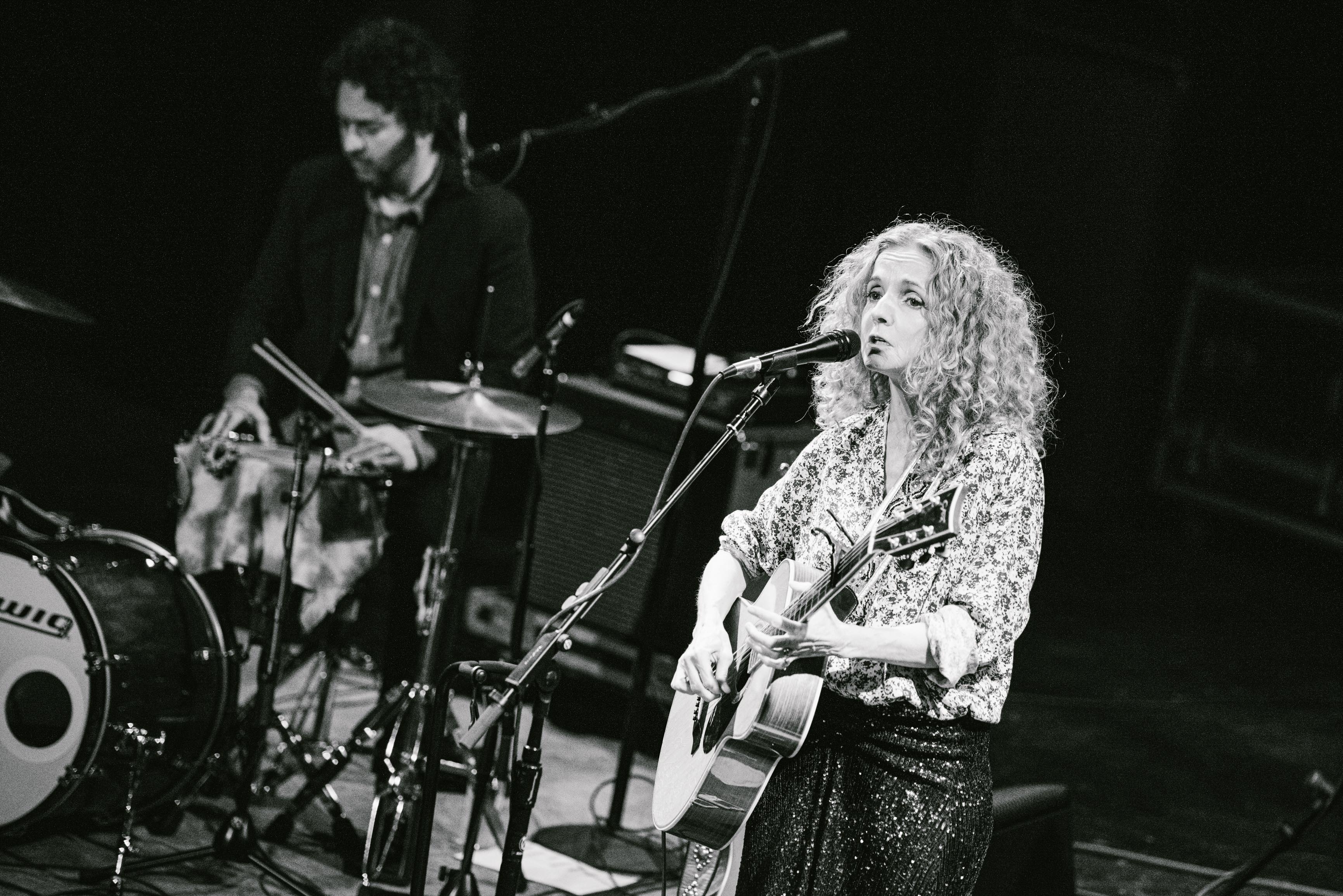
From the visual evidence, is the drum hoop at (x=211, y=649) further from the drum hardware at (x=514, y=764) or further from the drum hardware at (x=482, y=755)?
the drum hardware at (x=514, y=764)

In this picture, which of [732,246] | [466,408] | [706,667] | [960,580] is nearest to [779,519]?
[706,667]

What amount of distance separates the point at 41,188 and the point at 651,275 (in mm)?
2574

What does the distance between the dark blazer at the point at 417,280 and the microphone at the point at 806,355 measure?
1773mm

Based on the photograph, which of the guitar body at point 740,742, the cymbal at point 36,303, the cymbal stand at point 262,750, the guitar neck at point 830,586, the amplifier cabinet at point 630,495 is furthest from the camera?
the amplifier cabinet at point 630,495

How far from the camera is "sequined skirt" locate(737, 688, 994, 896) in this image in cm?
268

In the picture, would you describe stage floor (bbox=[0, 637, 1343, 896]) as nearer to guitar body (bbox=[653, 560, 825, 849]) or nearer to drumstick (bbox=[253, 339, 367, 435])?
drumstick (bbox=[253, 339, 367, 435])

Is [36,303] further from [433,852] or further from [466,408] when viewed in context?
[433,852]

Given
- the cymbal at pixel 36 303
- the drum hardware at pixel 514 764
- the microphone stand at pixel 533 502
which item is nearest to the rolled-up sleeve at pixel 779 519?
the drum hardware at pixel 514 764

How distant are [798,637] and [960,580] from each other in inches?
12.9

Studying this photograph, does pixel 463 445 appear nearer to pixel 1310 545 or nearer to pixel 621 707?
pixel 621 707

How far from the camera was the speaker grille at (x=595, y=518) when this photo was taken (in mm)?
5199

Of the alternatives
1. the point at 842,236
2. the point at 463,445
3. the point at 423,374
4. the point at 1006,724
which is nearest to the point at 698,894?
the point at 463,445

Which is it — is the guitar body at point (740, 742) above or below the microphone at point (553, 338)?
below

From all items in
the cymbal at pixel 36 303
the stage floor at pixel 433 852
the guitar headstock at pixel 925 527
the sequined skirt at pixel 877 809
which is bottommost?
the stage floor at pixel 433 852
